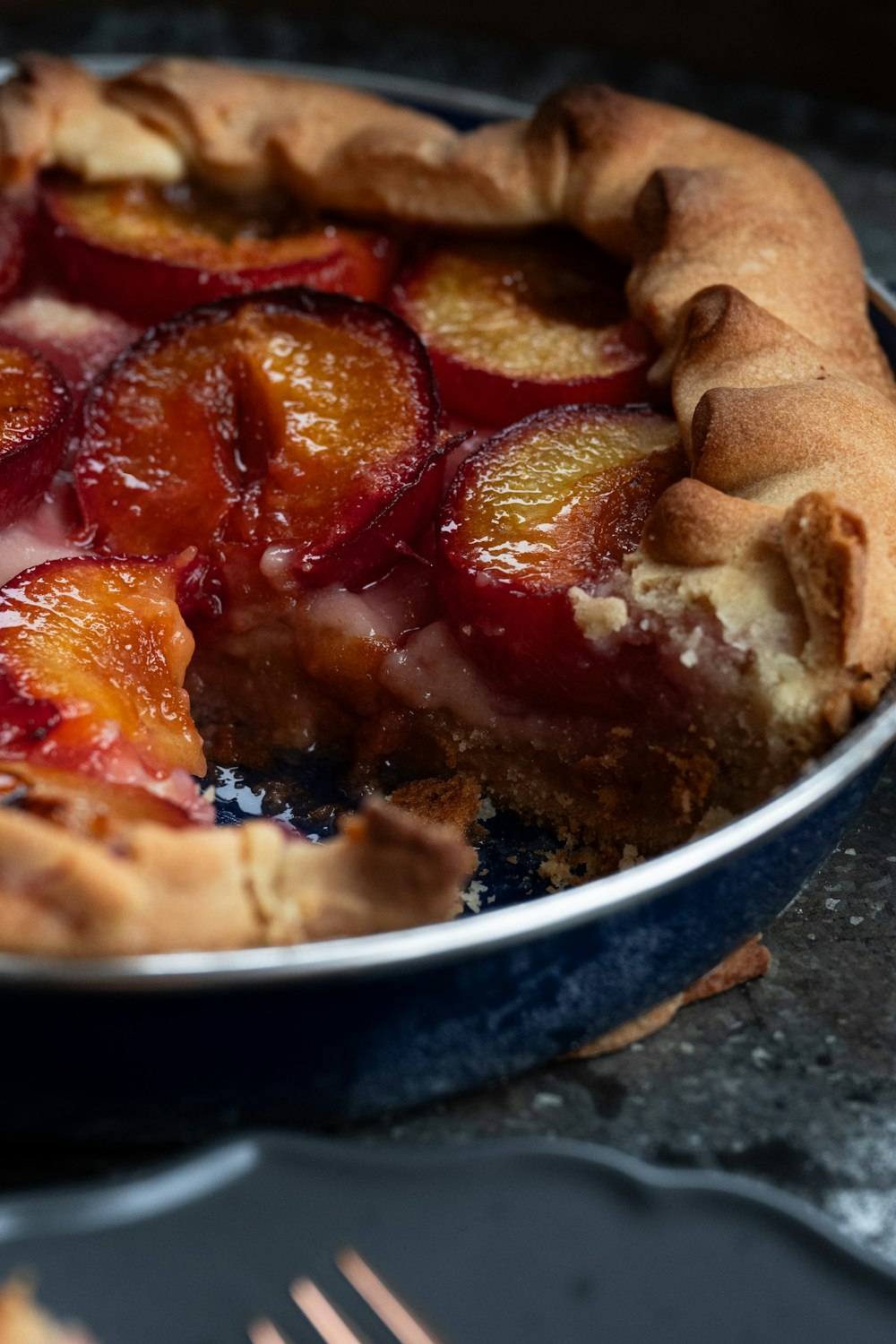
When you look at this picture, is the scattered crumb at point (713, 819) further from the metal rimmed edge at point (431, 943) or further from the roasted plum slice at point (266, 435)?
the roasted plum slice at point (266, 435)

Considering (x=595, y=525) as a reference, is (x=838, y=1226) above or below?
below

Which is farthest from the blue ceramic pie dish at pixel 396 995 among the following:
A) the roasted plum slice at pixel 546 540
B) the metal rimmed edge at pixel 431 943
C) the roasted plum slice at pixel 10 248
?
the roasted plum slice at pixel 10 248

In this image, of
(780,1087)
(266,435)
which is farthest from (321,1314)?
(266,435)

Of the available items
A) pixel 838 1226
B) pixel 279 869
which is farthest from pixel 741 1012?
pixel 279 869

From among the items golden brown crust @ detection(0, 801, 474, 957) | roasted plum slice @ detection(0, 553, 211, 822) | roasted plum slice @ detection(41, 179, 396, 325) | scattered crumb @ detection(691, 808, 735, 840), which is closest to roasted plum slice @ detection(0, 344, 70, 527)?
roasted plum slice @ detection(0, 553, 211, 822)

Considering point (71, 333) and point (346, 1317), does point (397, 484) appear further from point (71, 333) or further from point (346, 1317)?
point (346, 1317)

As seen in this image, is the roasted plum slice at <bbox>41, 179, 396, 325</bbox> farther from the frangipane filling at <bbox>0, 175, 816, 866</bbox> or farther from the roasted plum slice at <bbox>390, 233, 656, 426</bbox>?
the roasted plum slice at <bbox>390, 233, 656, 426</bbox>

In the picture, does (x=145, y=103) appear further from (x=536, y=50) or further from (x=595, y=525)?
(x=536, y=50)
